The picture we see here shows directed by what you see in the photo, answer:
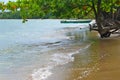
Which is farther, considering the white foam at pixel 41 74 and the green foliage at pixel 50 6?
the green foliage at pixel 50 6

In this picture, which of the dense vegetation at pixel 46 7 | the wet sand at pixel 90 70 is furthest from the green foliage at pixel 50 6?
the wet sand at pixel 90 70

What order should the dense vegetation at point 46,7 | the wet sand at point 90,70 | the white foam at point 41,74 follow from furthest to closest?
the dense vegetation at point 46,7, the white foam at point 41,74, the wet sand at point 90,70

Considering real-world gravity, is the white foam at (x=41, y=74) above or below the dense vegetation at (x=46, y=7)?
below

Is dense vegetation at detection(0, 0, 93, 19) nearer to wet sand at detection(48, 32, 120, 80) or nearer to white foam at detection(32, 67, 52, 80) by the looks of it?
wet sand at detection(48, 32, 120, 80)

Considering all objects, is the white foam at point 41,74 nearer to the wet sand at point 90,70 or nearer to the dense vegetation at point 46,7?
the wet sand at point 90,70

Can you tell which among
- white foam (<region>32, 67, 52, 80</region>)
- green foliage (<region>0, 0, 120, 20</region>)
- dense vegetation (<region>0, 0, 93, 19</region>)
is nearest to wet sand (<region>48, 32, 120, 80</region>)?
white foam (<region>32, 67, 52, 80</region>)

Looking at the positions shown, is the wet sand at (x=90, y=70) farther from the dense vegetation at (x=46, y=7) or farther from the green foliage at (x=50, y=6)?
the dense vegetation at (x=46, y=7)

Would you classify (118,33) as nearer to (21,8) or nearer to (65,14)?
(65,14)

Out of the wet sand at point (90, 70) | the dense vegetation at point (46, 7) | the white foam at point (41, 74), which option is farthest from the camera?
the dense vegetation at point (46, 7)

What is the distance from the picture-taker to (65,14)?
23.8 meters

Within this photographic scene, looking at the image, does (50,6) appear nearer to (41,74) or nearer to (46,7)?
(46,7)

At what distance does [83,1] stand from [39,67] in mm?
10982

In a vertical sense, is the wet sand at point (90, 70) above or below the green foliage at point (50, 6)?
below

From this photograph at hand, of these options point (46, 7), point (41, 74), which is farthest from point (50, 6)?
point (41, 74)
